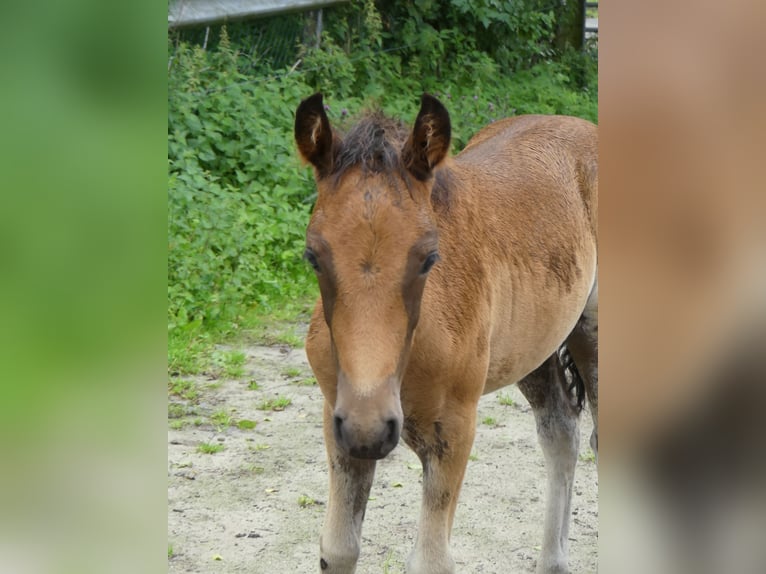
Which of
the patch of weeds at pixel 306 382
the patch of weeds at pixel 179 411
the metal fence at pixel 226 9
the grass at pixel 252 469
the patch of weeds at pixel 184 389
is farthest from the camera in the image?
the metal fence at pixel 226 9

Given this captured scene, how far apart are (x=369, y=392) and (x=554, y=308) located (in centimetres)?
106

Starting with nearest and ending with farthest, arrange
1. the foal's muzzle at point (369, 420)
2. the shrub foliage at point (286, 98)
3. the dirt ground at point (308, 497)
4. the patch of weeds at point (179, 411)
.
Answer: the foal's muzzle at point (369, 420) → the dirt ground at point (308, 497) → the patch of weeds at point (179, 411) → the shrub foliage at point (286, 98)

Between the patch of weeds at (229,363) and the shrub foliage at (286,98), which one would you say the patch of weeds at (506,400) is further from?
the shrub foliage at (286,98)

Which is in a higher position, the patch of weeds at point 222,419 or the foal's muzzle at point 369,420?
the foal's muzzle at point 369,420

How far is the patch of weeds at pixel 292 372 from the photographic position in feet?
14.3

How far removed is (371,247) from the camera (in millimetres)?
1693

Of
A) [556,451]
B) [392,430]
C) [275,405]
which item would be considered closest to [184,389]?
[275,405]

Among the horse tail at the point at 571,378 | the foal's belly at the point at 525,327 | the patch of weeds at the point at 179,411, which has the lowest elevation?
the patch of weeds at the point at 179,411

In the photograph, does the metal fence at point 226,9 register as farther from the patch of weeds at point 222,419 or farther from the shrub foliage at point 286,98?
the patch of weeds at point 222,419

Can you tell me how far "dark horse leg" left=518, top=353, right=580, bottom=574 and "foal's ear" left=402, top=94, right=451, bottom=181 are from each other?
1.21 meters

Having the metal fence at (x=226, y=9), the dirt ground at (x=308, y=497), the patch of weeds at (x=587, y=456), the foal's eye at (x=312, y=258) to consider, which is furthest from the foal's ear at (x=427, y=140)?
the metal fence at (x=226, y=9)

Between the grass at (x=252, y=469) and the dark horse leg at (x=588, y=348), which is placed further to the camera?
the grass at (x=252, y=469)

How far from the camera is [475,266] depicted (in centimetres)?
219
